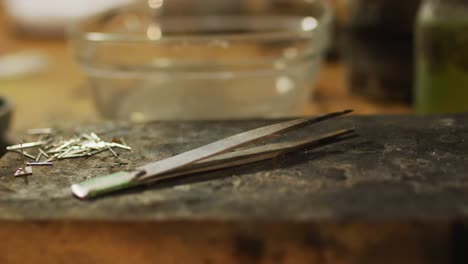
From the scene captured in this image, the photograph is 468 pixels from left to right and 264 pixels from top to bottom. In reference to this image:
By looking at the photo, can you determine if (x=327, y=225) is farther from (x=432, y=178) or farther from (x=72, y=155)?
(x=72, y=155)

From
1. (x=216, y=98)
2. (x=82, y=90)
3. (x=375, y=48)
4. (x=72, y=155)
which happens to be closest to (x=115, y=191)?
(x=72, y=155)

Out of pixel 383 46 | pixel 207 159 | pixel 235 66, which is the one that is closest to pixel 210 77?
pixel 235 66

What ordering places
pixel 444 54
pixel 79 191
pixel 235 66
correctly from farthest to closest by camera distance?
1. pixel 235 66
2. pixel 444 54
3. pixel 79 191

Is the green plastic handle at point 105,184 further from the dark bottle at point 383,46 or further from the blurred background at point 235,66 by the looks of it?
the dark bottle at point 383,46

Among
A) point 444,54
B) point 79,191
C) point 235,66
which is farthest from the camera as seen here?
point 235,66

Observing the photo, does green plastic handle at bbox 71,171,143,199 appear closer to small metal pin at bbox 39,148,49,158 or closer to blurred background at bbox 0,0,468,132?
small metal pin at bbox 39,148,49,158

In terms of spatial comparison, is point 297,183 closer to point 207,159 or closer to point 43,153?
point 207,159

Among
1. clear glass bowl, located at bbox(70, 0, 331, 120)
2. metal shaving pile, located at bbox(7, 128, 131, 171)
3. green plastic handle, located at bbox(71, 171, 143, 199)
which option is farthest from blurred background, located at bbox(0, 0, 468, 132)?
green plastic handle, located at bbox(71, 171, 143, 199)
